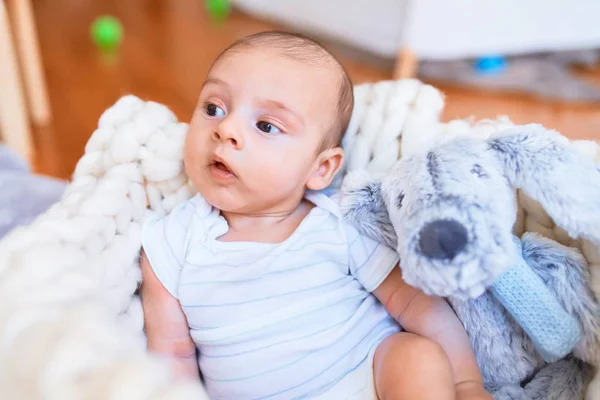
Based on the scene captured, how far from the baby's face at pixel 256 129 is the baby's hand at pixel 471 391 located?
0.90ft

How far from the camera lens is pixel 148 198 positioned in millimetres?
783

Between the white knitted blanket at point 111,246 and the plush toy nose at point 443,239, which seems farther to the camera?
the plush toy nose at point 443,239

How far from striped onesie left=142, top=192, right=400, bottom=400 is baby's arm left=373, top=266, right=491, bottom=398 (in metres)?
0.02

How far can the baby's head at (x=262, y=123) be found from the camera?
0.69 m

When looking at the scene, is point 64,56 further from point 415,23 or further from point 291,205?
point 291,205

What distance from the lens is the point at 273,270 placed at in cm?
71

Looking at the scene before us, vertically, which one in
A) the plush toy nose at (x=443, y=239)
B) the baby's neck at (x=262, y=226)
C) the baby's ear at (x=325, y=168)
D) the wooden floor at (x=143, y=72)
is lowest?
the wooden floor at (x=143, y=72)

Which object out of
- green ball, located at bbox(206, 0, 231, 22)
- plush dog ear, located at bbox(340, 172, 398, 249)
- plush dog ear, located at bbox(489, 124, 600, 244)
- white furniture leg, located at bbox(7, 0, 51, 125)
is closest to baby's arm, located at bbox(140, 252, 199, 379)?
plush dog ear, located at bbox(340, 172, 398, 249)

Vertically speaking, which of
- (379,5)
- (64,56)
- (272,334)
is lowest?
(64,56)

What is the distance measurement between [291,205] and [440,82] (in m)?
1.30

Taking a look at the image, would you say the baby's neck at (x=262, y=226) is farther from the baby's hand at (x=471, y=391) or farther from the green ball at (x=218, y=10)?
the green ball at (x=218, y=10)

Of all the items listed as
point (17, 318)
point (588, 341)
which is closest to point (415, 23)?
point (588, 341)

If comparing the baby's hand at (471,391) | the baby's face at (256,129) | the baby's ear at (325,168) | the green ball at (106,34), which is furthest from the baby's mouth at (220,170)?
the green ball at (106,34)

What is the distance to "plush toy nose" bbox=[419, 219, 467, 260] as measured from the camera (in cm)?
A: 55
